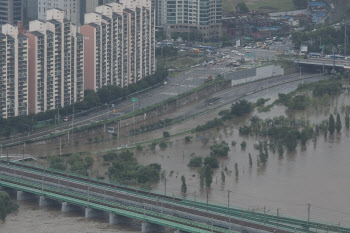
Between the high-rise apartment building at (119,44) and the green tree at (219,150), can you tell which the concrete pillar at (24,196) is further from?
the high-rise apartment building at (119,44)

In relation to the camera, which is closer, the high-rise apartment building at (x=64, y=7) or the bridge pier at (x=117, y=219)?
the bridge pier at (x=117, y=219)

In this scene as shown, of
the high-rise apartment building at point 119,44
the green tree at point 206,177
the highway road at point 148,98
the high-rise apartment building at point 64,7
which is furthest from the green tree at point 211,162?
the high-rise apartment building at point 64,7

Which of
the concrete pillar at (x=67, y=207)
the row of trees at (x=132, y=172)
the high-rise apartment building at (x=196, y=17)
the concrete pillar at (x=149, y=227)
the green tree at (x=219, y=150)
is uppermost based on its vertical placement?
the high-rise apartment building at (x=196, y=17)

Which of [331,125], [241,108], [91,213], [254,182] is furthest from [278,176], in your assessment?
[241,108]

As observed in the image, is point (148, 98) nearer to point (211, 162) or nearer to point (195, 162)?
point (195, 162)

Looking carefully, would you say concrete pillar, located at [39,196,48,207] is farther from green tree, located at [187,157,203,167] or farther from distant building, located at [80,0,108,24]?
distant building, located at [80,0,108,24]

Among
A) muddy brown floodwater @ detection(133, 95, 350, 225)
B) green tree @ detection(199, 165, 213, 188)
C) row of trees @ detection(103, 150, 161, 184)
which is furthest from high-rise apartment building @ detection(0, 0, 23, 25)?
green tree @ detection(199, 165, 213, 188)
